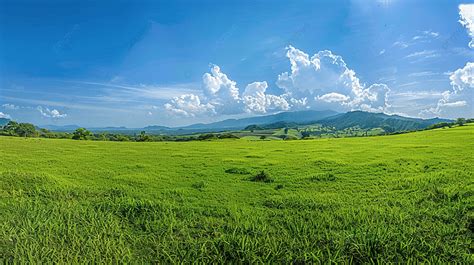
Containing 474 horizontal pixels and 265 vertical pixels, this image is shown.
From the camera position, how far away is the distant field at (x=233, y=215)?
4492mm

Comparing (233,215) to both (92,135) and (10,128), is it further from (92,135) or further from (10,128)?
(10,128)

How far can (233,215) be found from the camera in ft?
18.2

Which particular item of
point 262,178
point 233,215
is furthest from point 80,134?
point 233,215

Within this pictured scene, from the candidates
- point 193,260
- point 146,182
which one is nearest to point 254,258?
point 193,260

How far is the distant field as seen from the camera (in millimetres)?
4492

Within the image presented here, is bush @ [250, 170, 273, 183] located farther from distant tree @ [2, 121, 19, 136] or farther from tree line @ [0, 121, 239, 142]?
distant tree @ [2, 121, 19, 136]

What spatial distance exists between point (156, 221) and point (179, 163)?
18.8 feet

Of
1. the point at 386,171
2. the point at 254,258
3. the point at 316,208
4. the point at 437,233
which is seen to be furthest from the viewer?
the point at 386,171

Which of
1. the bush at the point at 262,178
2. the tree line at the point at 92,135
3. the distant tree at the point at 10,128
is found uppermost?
the distant tree at the point at 10,128

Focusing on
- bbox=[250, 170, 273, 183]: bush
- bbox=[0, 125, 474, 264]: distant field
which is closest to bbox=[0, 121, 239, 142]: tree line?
bbox=[0, 125, 474, 264]: distant field

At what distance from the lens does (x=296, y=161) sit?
38.4ft

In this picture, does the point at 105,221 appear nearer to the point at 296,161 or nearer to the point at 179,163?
the point at 179,163

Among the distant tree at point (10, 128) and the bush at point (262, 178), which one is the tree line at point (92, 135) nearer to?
the distant tree at point (10, 128)

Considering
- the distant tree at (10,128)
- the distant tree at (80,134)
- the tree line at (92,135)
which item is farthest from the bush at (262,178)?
the distant tree at (10,128)
